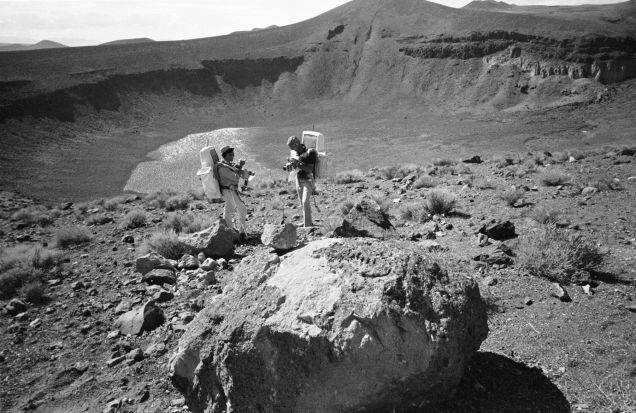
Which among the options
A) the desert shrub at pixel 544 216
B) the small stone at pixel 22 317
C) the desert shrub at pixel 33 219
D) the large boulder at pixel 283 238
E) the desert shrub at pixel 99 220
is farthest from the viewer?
the desert shrub at pixel 33 219

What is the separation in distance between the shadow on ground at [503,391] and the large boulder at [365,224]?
2980 millimetres

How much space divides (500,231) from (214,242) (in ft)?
16.5

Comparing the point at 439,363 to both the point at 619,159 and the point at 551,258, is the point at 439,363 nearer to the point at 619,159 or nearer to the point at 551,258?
the point at 551,258

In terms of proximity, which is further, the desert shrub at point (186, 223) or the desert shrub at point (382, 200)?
the desert shrub at point (382, 200)

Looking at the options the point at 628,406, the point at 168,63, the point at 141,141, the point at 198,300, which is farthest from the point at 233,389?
the point at 168,63

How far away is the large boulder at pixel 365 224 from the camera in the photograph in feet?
21.8

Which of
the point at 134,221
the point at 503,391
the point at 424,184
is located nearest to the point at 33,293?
the point at 134,221

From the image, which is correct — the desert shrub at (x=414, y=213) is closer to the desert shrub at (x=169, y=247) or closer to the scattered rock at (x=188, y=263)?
the scattered rock at (x=188, y=263)

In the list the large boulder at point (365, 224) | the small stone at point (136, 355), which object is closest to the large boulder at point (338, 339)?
the small stone at point (136, 355)

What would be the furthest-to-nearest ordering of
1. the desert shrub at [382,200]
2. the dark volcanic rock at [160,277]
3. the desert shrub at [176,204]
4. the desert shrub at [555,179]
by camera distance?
the desert shrub at [176,204]
the desert shrub at [555,179]
the desert shrub at [382,200]
the dark volcanic rock at [160,277]

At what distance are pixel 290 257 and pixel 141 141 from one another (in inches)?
1721

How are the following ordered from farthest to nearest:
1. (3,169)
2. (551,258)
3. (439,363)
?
(3,169) < (551,258) < (439,363)

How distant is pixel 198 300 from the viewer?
5672 millimetres

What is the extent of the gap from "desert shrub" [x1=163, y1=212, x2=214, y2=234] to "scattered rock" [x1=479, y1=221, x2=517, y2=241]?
618 cm
